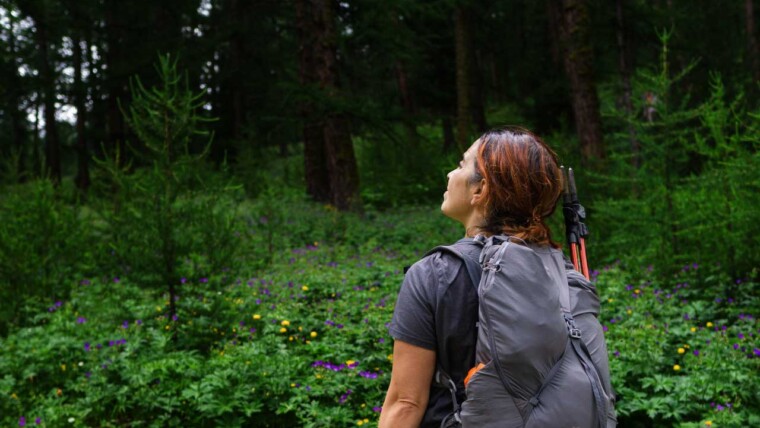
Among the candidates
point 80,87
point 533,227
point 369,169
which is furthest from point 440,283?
point 80,87

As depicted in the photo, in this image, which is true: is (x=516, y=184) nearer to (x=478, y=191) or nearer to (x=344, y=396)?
(x=478, y=191)

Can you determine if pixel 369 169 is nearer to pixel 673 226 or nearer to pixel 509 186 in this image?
pixel 673 226

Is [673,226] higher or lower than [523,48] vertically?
lower

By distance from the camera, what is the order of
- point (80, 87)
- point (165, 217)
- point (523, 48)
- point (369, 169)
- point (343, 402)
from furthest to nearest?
point (523, 48)
point (80, 87)
point (369, 169)
point (165, 217)
point (343, 402)

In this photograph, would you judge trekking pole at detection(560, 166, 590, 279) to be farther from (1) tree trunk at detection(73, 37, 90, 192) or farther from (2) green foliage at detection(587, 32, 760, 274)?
(1) tree trunk at detection(73, 37, 90, 192)

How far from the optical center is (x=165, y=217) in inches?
245

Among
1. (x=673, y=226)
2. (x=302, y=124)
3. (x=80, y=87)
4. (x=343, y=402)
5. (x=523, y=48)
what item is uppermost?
(x=523, y=48)

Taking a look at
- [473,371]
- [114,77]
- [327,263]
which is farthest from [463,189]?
[114,77]

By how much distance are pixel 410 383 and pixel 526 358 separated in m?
0.38

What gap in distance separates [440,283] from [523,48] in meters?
32.3

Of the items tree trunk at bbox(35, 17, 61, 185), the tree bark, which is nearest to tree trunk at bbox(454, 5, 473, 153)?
the tree bark

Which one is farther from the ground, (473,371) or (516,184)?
(516,184)

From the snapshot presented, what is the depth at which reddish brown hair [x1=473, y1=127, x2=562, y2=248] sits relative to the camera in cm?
188

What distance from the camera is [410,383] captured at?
6.16ft
